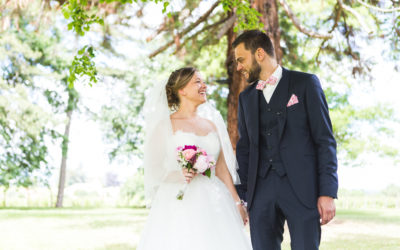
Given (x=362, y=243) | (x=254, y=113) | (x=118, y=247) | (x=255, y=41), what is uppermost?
(x=255, y=41)

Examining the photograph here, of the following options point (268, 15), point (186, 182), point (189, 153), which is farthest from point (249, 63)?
point (268, 15)

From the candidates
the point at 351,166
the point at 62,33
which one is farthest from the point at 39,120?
the point at 351,166

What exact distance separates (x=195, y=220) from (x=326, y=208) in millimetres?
1598

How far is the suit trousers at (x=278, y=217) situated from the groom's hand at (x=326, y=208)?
48mm

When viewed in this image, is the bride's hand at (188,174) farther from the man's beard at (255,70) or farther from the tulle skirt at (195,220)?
the man's beard at (255,70)

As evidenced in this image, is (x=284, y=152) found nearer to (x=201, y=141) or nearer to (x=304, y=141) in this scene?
(x=304, y=141)

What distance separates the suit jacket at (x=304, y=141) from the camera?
297 cm

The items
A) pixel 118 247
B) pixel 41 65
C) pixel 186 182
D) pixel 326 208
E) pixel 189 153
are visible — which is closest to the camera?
pixel 326 208

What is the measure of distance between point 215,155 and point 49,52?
21708 millimetres

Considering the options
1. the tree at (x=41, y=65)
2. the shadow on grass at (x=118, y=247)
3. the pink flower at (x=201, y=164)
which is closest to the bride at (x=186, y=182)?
the pink flower at (x=201, y=164)

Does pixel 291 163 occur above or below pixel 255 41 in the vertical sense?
below

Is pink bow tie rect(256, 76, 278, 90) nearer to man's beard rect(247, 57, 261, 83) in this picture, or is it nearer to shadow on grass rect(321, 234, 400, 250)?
man's beard rect(247, 57, 261, 83)

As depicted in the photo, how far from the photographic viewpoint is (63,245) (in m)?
10.1

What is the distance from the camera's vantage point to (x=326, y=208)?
293cm
